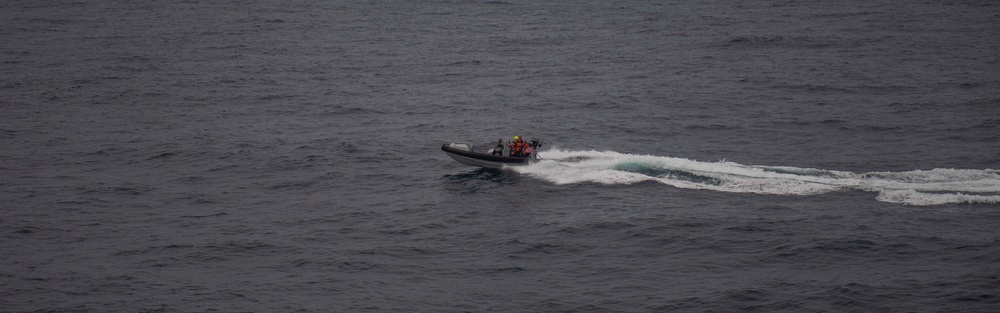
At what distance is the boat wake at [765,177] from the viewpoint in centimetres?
5481

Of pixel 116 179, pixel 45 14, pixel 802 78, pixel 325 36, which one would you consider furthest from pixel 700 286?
pixel 45 14

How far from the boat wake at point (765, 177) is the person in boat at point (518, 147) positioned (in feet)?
2.95

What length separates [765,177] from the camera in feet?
192

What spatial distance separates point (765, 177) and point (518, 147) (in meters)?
15.1

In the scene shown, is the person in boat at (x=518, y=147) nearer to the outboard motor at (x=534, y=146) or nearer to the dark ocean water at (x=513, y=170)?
the outboard motor at (x=534, y=146)

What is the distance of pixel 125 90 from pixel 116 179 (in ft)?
84.1

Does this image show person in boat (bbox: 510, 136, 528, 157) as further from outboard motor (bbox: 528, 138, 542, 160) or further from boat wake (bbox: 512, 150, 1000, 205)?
boat wake (bbox: 512, 150, 1000, 205)

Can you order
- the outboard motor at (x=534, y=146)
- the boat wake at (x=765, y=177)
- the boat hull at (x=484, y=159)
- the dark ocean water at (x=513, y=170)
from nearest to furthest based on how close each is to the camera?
the dark ocean water at (x=513, y=170) → the boat wake at (x=765, y=177) → the boat hull at (x=484, y=159) → the outboard motor at (x=534, y=146)

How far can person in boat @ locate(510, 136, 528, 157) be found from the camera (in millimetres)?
62394

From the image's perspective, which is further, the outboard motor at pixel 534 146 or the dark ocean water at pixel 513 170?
the outboard motor at pixel 534 146

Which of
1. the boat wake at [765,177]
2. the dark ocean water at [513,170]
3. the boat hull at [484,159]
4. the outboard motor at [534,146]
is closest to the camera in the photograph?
the dark ocean water at [513,170]

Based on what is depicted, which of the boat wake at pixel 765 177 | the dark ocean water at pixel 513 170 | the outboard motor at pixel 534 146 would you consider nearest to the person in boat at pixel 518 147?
the outboard motor at pixel 534 146

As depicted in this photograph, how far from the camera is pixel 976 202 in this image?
53031 mm

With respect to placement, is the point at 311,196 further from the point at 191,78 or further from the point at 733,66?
the point at 733,66
